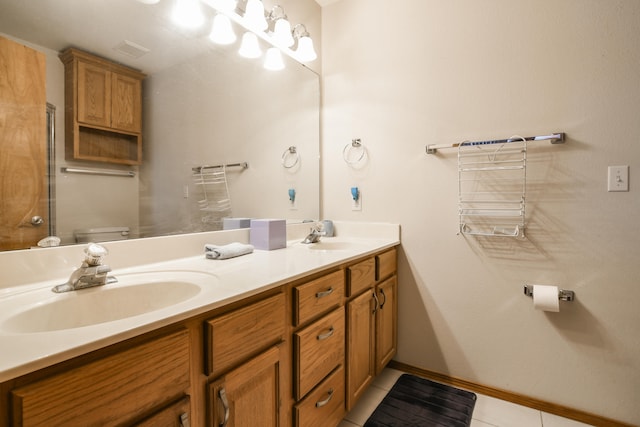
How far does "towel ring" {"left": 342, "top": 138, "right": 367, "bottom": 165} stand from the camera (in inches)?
78.9

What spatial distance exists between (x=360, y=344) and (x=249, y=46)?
5.27ft

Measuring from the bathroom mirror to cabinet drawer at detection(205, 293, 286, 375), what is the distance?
0.60 m

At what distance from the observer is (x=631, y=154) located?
1345 mm

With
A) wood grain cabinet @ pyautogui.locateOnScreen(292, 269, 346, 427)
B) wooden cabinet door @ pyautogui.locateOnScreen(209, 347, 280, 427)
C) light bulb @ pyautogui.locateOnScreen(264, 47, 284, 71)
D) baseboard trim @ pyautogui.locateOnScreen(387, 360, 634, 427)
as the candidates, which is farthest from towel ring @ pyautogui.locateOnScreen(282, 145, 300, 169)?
baseboard trim @ pyautogui.locateOnScreen(387, 360, 634, 427)

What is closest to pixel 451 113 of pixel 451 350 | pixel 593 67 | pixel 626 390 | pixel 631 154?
pixel 593 67

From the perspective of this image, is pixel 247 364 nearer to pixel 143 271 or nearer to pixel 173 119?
pixel 143 271

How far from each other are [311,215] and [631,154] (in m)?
1.61

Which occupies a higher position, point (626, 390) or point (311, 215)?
point (311, 215)

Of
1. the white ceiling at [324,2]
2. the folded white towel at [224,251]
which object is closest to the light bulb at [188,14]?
the folded white towel at [224,251]

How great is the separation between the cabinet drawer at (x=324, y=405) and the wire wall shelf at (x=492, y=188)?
99cm

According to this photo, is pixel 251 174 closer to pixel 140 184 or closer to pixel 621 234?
pixel 140 184

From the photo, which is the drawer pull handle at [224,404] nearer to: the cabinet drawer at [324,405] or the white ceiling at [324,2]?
the cabinet drawer at [324,405]

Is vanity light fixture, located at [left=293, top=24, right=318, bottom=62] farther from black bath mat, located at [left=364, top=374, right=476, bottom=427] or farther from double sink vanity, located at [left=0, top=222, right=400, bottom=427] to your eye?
black bath mat, located at [left=364, top=374, right=476, bottom=427]

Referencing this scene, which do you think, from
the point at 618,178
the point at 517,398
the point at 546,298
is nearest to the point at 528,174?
the point at 618,178
